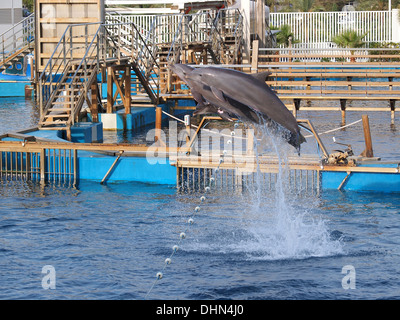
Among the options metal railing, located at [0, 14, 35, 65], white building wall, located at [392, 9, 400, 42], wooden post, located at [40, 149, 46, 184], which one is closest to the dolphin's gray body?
wooden post, located at [40, 149, 46, 184]

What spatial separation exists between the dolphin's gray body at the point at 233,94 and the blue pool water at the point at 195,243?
3036 millimetres

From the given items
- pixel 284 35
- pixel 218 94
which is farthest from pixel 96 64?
pixel 284 35

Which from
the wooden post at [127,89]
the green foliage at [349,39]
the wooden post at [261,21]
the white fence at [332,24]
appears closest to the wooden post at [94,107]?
the wooden post at [127,89]

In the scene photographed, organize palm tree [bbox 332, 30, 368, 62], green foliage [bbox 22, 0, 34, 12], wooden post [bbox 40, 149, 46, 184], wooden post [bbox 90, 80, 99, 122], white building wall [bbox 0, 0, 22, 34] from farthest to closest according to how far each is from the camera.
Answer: green foliage [bbox 22, 0, 34, 12], white building wall [bbox 0, 0, 22, 34], palm tree [bbox 332, 30, 368, 62], wooden post [bbox 90, 80, 99, 122], wooden post [bbox 40, 149, 46, 184]

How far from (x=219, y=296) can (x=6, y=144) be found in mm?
10059

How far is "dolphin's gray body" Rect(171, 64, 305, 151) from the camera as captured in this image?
37.0ft

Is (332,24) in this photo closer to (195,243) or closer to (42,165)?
(42,165)

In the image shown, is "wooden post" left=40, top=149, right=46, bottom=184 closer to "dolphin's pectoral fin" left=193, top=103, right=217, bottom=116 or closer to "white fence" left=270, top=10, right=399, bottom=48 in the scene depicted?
"dolphin's pectoral fin" left=193, top=103, right=217, bottom=116

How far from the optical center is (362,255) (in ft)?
46.7

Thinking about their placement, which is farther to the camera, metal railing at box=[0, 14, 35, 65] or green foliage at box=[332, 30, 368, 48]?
green foliage at box=[332, 30, 368, 48]

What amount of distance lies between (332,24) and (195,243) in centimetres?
4200

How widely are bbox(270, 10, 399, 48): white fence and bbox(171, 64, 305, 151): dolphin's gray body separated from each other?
43.0m

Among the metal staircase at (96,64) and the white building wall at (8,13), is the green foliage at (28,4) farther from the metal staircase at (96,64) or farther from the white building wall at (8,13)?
the metal staircase at (96,64)

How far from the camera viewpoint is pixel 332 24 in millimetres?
54219
